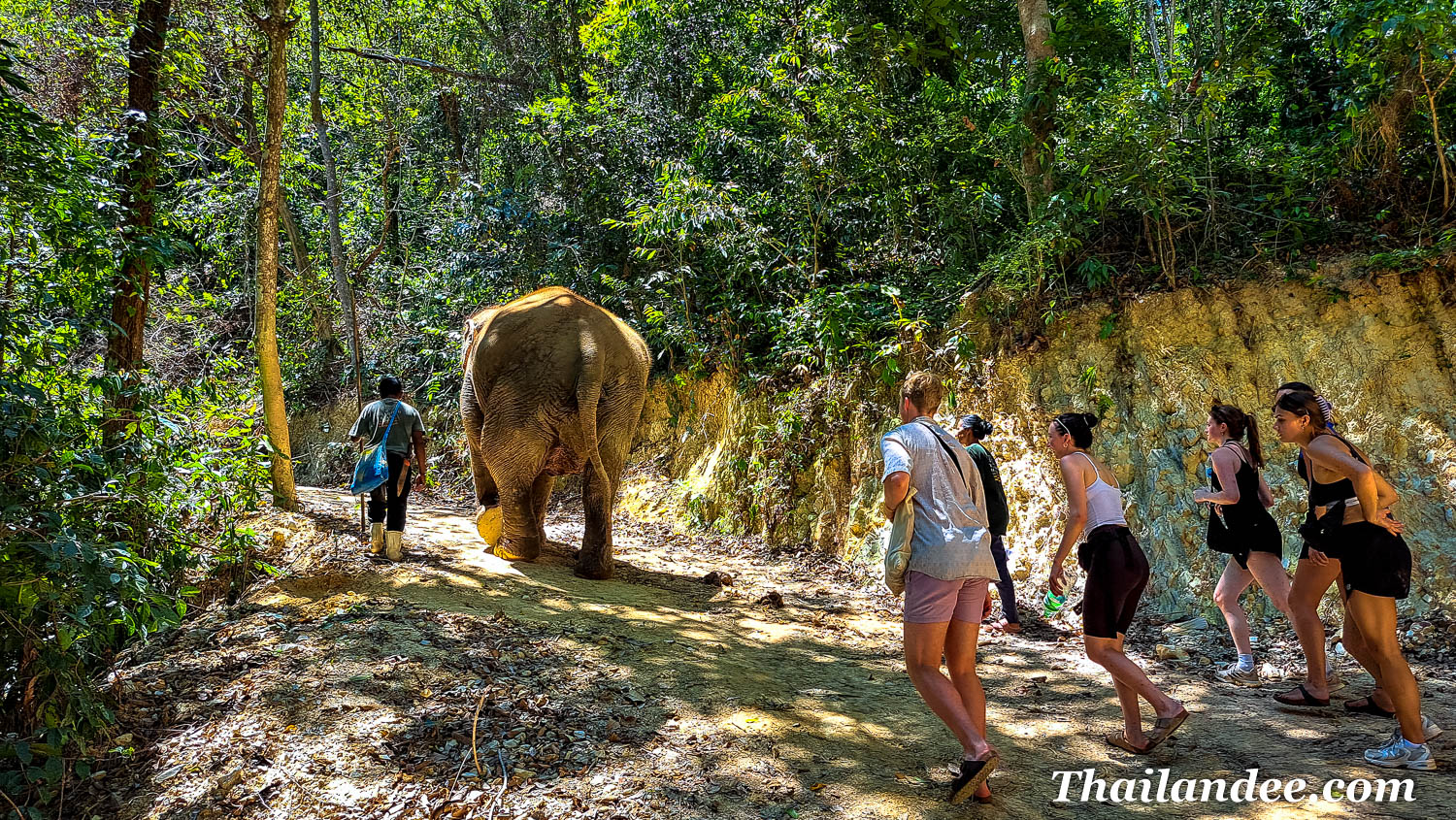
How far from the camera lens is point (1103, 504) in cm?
416

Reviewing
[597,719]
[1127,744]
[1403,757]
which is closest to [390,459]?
[597,719]

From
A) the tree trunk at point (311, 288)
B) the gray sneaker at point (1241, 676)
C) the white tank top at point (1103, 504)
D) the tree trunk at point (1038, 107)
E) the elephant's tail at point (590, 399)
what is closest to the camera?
the white tank top at point (1103, 504)

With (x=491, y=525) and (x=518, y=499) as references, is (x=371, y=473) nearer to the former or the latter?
(x=518, y=499)

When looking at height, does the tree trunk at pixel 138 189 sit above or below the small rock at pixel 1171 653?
above

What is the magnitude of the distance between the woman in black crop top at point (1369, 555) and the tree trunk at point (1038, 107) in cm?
440

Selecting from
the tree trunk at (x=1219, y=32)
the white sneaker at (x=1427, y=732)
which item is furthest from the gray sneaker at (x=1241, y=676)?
the tree trunk at (x=1219, y=32)

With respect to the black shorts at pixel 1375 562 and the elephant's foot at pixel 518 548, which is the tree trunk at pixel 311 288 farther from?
the black shorts at pixel 1375 562

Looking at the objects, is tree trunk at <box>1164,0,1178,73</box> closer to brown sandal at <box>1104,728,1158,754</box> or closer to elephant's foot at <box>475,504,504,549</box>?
brown sandal at <box>1104,728,1158,754</box>

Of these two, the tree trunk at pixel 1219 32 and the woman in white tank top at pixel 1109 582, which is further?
the tree trunk at pixel 1219 32

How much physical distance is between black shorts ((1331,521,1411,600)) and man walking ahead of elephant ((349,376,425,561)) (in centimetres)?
655

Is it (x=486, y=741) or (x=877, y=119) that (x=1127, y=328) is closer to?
(x=877, y=119)

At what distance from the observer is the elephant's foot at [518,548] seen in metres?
7.39

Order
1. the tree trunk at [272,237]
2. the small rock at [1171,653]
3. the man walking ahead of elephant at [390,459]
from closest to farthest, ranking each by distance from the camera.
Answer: the small rock at [1171,653]
the man walking ahead of elephant at [390,459]
the tree trunk at [272,237]

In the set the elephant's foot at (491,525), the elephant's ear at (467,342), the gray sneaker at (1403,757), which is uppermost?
the elephant's ear at (467,342)
